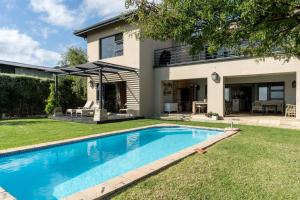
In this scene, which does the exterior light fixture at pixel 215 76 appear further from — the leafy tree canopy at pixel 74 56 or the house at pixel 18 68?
the house at pixel 18 68

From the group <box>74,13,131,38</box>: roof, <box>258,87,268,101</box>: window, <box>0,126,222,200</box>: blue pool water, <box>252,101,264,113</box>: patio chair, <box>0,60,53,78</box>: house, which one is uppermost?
<box>74,13,131,38</box>: roof

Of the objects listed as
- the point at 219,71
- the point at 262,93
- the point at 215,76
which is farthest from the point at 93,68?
the point at 262,93

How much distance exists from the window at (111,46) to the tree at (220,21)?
13856 mm

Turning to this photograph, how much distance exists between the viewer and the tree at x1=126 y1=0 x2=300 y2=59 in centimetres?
384

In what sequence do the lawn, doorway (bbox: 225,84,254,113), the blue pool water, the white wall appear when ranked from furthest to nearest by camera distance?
doorway (bbox: 225,84,254,113) → the white wall → the blue pool water → the lawn

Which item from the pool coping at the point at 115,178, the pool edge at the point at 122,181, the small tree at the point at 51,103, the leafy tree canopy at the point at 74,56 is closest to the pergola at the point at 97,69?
the small tree at the point at 51,103

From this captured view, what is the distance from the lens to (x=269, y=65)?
45.4ft

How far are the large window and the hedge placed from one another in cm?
1908

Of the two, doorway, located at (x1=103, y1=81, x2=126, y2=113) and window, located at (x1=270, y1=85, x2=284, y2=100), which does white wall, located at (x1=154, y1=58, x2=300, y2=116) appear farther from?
doorway, located at (x1=103, y1=81, x2=126, y2=113)

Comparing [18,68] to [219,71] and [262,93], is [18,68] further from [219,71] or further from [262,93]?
[262,93]

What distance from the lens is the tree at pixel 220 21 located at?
384cm

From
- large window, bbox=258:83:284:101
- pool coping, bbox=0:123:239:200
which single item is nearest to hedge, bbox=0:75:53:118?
pool coping, bbox=0:123:239:200

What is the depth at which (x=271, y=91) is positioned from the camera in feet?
63.3

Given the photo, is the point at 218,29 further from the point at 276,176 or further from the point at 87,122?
the point at 87,122
